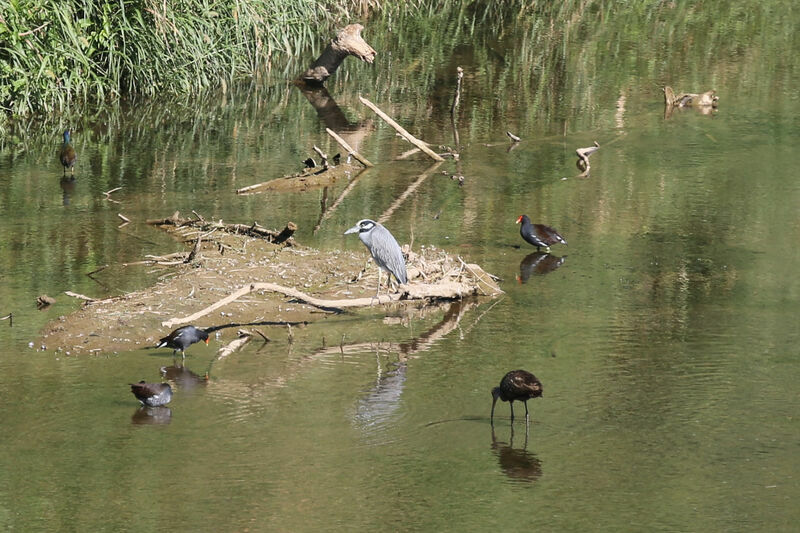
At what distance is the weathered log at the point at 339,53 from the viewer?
25750 millimetres

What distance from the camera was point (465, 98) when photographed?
25281 mm

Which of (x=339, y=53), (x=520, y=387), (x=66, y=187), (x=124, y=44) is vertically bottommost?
(x=66, y=187)

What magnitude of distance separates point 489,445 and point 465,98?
52.9ft

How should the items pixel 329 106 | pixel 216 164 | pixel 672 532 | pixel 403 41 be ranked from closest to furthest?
pixel 672 532, pixel 216 164, pixel 329 106, pixel 403 41

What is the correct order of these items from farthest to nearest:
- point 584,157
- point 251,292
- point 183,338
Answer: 1. point 584,157
2. point 251,292
3. point 183,338

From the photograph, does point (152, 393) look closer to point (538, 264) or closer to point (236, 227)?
point (236, 227)

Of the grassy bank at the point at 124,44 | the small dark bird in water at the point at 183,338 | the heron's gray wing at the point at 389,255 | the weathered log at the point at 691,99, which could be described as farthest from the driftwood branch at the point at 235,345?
the weathered log at the point at 691,99

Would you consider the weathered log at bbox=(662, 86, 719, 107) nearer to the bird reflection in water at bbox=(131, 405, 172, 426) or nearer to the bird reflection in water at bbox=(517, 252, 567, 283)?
the bird reflection in water at bbox=(517, 252, 567, 283)

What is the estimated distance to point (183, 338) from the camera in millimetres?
11625

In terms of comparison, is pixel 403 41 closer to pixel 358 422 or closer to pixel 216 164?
pixel 216 164

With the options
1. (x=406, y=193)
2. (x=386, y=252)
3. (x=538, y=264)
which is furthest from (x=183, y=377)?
(x=406, y=193)

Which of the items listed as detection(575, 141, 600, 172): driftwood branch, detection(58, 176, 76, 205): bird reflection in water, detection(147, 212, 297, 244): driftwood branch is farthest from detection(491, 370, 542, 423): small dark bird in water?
detection(58, 176, 76, 205): bird reflection in water

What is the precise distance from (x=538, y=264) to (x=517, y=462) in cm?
579

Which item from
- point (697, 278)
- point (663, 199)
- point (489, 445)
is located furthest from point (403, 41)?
point (489, 445)
